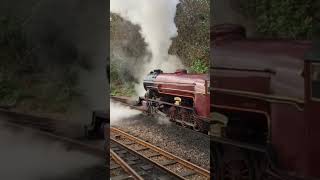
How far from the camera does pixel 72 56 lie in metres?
2.80

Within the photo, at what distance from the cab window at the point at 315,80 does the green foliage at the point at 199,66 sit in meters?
0.78

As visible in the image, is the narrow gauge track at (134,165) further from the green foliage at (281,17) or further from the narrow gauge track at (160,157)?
the green foliage at (281,17)

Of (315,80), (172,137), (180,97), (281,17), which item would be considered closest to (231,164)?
(172,137)

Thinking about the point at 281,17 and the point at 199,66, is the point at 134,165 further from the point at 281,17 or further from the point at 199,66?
the point at 281,17

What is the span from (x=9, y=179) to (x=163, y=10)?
5.43ft

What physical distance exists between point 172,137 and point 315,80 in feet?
3.78

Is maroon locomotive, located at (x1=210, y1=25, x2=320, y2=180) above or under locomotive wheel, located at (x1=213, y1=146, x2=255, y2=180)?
above

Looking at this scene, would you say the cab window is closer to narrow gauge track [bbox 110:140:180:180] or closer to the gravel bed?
the gravel bed

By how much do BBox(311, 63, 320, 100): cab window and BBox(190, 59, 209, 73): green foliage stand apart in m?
0.78

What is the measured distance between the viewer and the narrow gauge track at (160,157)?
9.62 ft

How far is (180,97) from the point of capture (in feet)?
10.3

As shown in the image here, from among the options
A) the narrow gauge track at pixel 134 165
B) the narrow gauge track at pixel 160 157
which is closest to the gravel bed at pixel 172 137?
the narrow gauge track at pixel 160 157

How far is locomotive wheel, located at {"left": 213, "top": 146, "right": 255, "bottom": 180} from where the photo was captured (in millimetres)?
2830

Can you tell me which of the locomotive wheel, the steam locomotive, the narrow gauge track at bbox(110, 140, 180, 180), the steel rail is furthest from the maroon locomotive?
the steel rail
